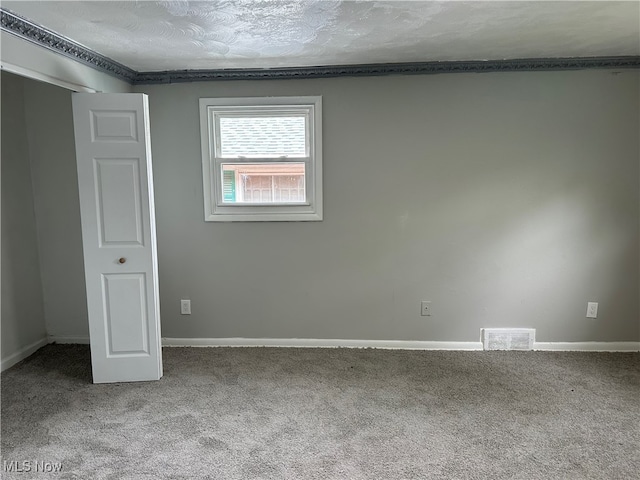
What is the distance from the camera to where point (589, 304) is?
11.3ft

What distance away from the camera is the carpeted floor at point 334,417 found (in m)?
2.14

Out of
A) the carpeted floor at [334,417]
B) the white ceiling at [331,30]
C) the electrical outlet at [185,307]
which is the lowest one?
the carpeted floor at [334,417]

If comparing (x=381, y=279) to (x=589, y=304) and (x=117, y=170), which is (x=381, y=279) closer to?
(x=589, y=304)

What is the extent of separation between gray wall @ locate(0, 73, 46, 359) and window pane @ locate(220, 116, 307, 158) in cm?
164

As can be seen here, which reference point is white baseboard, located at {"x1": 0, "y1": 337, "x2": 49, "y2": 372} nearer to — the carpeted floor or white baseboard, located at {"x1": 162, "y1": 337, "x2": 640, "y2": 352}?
the carpeted floor

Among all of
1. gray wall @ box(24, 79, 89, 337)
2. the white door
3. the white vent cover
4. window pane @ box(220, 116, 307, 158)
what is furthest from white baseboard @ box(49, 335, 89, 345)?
the white vent cover

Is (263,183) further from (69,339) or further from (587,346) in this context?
(587,346)

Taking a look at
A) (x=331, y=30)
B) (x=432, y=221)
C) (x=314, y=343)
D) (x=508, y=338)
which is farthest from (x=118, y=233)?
(x=508, y=338)

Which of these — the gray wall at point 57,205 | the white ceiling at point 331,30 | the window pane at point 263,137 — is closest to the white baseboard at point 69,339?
the gray wall at point 57,205

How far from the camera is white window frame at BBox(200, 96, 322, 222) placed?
3.38 meters

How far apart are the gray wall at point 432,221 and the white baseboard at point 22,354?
1118 millimetres

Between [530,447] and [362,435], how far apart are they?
0.91 metres

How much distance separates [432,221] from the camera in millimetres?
3430

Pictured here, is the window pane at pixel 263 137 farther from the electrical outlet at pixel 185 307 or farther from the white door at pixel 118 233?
the electrical outlet at pixel 185 307
